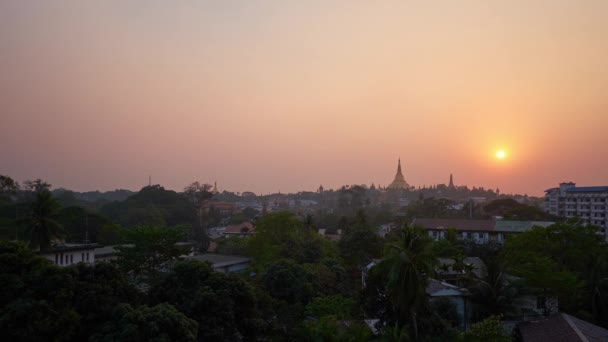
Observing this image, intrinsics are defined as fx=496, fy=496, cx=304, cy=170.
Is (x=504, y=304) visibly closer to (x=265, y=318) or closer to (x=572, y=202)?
(x=265, y=318)

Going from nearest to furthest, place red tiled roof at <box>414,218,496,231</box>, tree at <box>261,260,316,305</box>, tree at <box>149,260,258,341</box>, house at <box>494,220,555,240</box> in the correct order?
tree at <box>149,260,258,341</box>, tree at <box>261,260,316,305</box>, house at <box>494,220,555,240</box>, red tiled roof at <box>414,218,496,231</box>

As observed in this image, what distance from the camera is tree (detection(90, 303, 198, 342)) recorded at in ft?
47.9

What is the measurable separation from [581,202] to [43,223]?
74981 mm

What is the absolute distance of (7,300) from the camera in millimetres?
15609

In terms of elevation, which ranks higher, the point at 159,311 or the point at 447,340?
the point at 159,311

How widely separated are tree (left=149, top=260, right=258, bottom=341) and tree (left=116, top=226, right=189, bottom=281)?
6.48 m

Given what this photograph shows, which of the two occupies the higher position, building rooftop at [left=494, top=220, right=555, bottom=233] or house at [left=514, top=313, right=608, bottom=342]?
building rooftop at [left=494, top=220, right=555, bottom=233]

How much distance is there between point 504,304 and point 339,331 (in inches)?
367

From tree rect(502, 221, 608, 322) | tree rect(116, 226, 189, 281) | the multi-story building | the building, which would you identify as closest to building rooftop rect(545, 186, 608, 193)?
the multi-story building

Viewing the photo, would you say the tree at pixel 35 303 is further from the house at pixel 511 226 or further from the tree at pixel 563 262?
the house at pixel 511 226

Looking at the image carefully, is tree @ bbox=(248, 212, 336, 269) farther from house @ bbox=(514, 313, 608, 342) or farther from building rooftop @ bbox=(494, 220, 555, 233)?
building rooftop @ bbox=(494, 220, 555, 233)

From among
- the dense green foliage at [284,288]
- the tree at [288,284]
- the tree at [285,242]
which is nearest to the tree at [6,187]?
the dense green foliage at [284,288]

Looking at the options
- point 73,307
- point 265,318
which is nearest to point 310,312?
point 265,318

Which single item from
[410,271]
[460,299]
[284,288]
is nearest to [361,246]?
[284,288]
